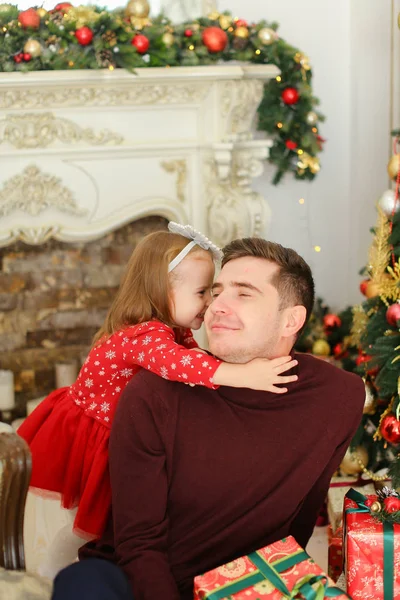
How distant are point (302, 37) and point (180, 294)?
237cm

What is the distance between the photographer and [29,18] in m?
3.20

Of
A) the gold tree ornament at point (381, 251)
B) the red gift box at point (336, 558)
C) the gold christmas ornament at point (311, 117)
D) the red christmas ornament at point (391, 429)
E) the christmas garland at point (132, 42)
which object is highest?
the christmas garland at point (132, 42)

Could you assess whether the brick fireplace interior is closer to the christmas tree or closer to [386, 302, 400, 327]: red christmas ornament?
the christmas tree

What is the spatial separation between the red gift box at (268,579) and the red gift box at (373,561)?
0.20 metres

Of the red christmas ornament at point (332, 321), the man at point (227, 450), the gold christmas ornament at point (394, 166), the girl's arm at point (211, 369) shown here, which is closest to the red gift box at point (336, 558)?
the man at point (227, 450)

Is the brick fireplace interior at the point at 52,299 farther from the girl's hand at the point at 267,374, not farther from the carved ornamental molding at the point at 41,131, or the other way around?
the girl's hand at the point at 267,374

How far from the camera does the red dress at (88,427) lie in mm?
2102

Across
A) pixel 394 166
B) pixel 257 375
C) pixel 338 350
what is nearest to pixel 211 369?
pixel 257 375

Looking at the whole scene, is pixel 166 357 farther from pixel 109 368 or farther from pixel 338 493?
pixel 338 493

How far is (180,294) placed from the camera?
7.45 feet

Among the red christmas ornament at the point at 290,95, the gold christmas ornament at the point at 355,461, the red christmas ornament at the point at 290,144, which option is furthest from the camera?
the red christmas ornament at the point at 290,144

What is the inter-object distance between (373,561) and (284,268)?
28.9 inches

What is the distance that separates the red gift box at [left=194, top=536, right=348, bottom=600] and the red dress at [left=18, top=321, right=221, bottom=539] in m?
0.59

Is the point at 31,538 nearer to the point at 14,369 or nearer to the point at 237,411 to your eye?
the point at 237,411
